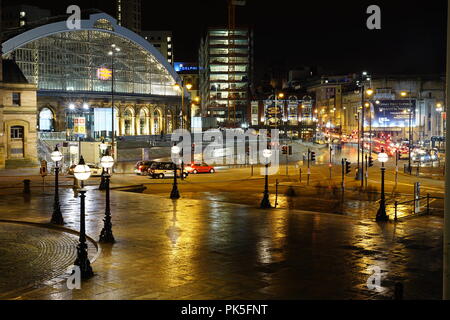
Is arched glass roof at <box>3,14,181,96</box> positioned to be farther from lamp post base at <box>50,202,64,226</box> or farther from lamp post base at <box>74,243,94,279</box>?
lamp post base at <box>74,243,94,279</box>

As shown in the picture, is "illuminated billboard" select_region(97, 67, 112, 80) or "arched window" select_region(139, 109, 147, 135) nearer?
"illuminated billboard" select_region(97, 67, 112, 80)

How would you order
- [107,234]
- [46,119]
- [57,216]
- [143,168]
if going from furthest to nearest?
[46,119]
[143,168]
[57,216]
[107,234]

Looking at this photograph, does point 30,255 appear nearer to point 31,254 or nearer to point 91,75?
point 31,254

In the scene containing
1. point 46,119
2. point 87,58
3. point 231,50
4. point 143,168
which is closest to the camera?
point 143,168

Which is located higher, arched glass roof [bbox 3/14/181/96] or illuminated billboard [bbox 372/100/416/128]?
arched glass roof [bbox 3/14/181/96]

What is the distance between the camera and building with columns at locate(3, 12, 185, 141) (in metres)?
85.4

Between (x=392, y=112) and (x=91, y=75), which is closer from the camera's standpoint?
(x=392, y=112)

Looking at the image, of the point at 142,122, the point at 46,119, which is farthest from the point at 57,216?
the point at 142,122

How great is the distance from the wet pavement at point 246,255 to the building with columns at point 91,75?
172 ft

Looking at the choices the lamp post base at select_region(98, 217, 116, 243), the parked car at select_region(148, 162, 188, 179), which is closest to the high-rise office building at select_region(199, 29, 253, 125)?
the parked car at select_region(148, 162, 188, 179)

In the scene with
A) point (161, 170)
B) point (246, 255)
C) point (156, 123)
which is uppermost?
point (156, 123)

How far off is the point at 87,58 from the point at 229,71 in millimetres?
97278

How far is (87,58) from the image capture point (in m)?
92.7

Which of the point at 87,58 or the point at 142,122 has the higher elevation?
the point at 87,58
